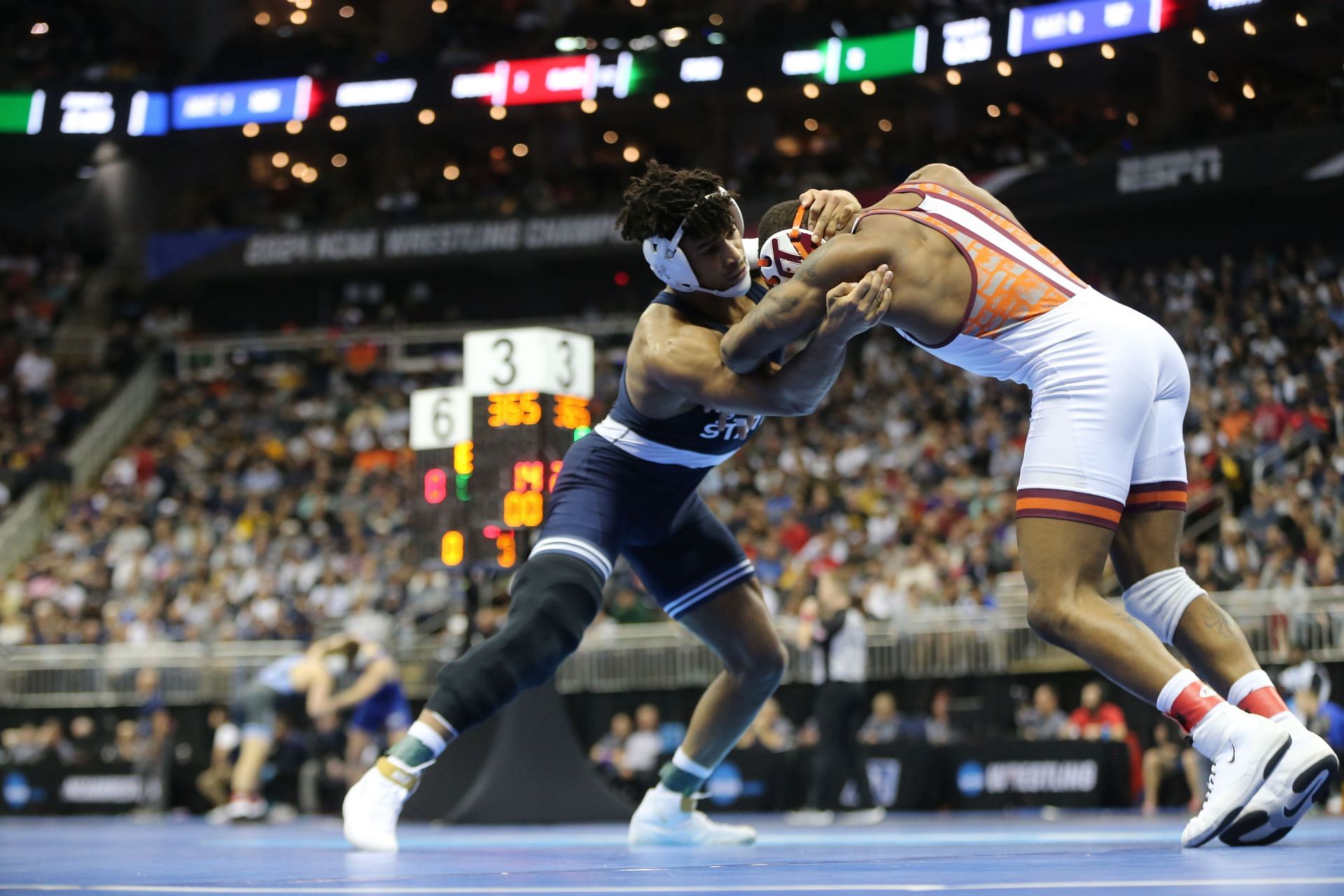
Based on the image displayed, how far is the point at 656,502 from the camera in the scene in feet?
19.4

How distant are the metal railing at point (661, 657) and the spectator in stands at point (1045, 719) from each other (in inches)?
15.7

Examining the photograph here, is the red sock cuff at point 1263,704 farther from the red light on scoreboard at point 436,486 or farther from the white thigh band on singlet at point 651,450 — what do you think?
the red light on scoreboard at point 436,486

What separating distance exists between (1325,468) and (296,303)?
73.9ft

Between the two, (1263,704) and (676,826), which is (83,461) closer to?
(676,826)

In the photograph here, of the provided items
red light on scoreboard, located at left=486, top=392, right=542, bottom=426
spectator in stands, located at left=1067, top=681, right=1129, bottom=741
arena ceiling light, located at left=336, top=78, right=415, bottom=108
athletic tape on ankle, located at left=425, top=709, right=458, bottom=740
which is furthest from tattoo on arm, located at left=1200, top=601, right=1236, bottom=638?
arena ceiling light, located at left=336, top=78, right=415, bottom=108

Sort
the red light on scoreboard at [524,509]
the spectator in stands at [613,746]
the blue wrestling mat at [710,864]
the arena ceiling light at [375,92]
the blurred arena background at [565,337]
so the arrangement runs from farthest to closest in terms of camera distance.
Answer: the arena ceiling light at [375,92], the spectator in stands at [613,746], the blurred arena background at [565,337], the red light on scoreboard at [524,509], the blue wrestling mat at [710,864]

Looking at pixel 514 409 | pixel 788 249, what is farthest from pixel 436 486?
pixel 788 249

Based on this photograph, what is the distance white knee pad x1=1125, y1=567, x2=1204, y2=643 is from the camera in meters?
4.76

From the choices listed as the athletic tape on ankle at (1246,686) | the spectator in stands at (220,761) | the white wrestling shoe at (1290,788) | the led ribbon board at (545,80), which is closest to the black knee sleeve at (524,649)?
the athletic tape on ankle at (1246,686)

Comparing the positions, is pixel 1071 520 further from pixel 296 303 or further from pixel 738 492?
pixel 296 303

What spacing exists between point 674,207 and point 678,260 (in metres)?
0.19

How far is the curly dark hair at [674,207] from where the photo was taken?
5418 millimetres

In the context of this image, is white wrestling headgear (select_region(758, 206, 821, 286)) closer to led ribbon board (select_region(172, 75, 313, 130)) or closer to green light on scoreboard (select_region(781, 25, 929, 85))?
green light on scoreboard (select_region(781, 25, 929, 85))

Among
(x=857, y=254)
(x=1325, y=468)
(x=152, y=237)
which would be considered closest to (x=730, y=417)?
(x=857, y=254)
